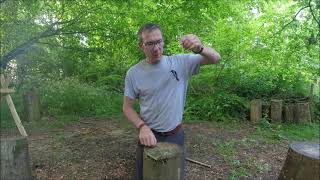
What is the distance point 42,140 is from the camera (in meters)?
6.30

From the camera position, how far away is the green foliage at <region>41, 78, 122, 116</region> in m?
8.63


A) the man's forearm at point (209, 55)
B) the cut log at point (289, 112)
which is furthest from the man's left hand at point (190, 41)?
the cut log at point (289, 112)

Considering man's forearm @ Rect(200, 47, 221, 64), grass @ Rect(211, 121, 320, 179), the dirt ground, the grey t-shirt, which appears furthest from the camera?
grass @ Rect(211, 121, 320, 179)

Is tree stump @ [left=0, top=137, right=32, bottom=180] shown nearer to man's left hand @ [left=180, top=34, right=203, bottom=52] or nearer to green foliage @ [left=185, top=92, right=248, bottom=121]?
man's left hand @ [left=180, top=34, right=203, bottom=52]

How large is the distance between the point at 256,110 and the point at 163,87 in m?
5.39

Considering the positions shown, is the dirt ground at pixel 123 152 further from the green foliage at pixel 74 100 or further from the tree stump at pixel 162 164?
the tree stump at pixel 162 164

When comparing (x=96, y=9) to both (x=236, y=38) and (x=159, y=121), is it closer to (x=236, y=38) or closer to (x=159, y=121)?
(x=236, y=38)

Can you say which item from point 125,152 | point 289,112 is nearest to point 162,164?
point 125,152

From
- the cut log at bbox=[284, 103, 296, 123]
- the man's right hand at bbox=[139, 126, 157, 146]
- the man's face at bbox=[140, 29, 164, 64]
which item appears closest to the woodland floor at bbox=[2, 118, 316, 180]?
the cut log at bbox=[284, 103, 296, 123]

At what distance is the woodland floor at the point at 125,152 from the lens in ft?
16.5

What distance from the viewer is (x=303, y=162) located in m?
3.58

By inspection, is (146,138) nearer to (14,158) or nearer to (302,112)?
(14,158)

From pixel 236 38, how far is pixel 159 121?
18.0 feet

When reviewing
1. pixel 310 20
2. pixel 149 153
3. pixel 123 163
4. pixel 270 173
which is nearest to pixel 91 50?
pixel 123 163
